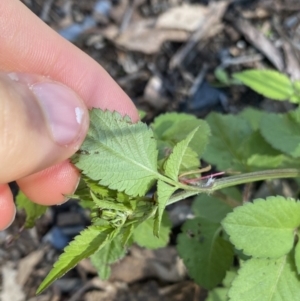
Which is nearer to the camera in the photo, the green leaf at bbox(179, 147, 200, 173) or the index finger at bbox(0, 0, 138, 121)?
the green leaf at bbox(179, 147, 200, 173)

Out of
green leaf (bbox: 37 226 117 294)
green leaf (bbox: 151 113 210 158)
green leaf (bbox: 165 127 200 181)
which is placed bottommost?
green leaf (bbox: 151 113 210 158)

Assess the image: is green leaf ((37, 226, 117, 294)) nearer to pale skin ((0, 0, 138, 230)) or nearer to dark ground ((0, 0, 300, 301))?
pale skin ((0, 0, 138, 230))

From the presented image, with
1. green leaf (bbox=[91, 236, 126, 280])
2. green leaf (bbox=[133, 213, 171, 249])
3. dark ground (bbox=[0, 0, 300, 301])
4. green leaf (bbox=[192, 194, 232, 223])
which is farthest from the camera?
dark ground (bbox=[0, 0, 300, 301])

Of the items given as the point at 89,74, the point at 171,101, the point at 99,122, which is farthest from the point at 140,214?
the point at 171,101

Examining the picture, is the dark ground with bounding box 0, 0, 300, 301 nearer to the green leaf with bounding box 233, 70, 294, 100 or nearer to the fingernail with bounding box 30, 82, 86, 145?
the green leaf with bounding box 233, 70, 294, 100

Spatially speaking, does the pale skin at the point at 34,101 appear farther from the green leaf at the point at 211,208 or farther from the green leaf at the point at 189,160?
the green leaf at the point at 211,208

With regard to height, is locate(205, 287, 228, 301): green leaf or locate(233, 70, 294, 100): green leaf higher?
locate(233, 70, 294, 100): green leaf

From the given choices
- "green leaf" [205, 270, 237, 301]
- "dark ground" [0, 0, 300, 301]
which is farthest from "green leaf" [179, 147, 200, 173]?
"dark ground" [0, 0, 300, 301]

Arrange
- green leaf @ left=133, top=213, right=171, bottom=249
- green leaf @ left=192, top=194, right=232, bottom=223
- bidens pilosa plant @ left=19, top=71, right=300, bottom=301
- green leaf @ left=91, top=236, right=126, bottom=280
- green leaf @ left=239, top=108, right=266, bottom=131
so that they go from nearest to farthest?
1. bidens pilosa plant @ left=19, top=71, right=300, bottom=301
2. green leaf @ left=91, top=236, right=126, bottom=280
3. green leaf @ left=133, top=213, right=171, bottom=249
4. green leaf @ left=192, top=194, right=232, bottom=223
5. green leaf @ left=239, top=108, right=266, bottom=131
